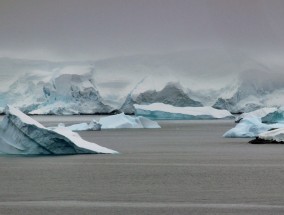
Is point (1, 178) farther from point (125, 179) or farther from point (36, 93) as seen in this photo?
point (36, 93)

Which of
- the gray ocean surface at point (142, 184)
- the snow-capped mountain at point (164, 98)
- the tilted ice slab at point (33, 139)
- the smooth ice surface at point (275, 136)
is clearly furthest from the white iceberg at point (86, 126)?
the snow-capped mountain at point (164, 98)

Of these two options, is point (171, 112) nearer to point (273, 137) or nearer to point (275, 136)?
point (273, 137)

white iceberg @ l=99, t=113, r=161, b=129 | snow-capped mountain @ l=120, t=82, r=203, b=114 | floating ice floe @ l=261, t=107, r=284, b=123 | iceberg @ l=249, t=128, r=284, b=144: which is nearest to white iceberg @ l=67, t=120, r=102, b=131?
white iceberg @ l=99, t=113, r=161, b=129

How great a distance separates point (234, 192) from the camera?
14.2m

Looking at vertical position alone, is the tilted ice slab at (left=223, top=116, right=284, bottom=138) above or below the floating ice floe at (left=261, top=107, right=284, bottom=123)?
below

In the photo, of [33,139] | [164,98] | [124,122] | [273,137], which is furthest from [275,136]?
[164,98]

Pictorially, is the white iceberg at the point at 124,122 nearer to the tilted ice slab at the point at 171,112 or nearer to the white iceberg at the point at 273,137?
the tilted ice slab at the point at 171,112

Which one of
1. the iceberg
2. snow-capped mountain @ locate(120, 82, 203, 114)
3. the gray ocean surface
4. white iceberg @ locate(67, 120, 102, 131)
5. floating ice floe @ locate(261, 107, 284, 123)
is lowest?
the gray ocean surface

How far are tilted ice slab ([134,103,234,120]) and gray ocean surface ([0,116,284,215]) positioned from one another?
52.9 m

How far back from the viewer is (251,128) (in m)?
37.5

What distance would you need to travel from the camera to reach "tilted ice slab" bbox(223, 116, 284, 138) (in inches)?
1421

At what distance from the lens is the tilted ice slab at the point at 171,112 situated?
77750 millimetres

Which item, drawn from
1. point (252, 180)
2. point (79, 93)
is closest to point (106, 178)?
point (252, 180)

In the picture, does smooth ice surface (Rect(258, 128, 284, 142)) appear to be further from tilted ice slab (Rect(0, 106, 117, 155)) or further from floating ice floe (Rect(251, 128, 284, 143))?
tilted ice slab (Rect(0, 106, 117, 155))
